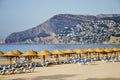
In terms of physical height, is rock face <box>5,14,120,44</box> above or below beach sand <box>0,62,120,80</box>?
above

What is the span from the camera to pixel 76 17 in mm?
173625

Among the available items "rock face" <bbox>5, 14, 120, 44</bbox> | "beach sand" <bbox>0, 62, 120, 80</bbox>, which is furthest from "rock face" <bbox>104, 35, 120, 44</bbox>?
"beach sand" <bbox>0, 62, 120, 80</bbox>

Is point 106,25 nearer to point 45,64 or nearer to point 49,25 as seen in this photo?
point 49,25

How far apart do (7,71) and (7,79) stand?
2.23 metres

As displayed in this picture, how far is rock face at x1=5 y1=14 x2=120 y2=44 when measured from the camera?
5458 inches

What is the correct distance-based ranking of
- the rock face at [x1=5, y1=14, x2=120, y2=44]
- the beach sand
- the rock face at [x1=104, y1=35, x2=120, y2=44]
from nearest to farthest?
the beach sand
the rock face at [x1=104, y1=35, x2=120, y2=44]
the rock face at [x1=5, y1=14, x2=120, y2=44]

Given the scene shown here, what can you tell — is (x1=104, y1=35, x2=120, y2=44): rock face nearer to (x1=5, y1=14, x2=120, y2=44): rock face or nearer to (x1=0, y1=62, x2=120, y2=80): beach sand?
(x1=5, y1=14, x2=120, y2=44): rock face

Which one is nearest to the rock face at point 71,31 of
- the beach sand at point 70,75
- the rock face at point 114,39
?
the rock face at point 114,39

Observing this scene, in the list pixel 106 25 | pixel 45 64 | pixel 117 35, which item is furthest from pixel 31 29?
pixel 45 64

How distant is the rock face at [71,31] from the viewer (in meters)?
139

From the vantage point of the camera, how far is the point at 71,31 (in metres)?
155

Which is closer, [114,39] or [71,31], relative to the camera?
[114,39]

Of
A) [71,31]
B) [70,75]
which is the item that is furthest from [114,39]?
[70,75]

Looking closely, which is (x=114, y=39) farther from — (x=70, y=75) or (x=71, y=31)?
(x=70, y=75)
